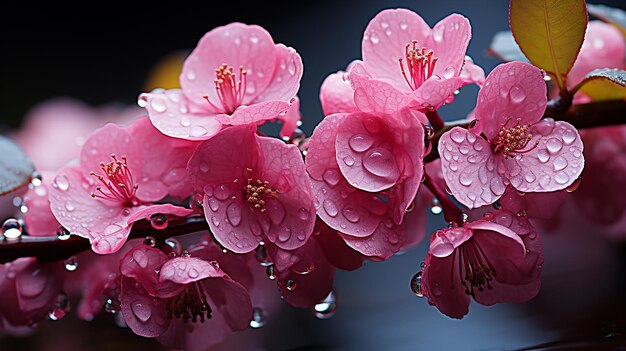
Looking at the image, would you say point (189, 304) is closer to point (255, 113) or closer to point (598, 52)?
point (255, 113)

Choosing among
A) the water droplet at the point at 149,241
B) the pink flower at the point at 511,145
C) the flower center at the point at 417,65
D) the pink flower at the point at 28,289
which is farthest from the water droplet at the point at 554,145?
the pink flower at the point at 28,289

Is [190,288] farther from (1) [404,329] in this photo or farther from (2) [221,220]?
(1) [404,329]

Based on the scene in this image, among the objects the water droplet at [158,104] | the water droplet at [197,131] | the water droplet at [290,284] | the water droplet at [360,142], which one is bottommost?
the water droplet at [290,284]

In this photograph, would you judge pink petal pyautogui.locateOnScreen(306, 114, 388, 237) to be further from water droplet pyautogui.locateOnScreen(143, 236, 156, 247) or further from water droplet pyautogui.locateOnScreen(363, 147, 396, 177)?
water droplet pyautogui.locateOnScreen(143, 236, 156, 247)

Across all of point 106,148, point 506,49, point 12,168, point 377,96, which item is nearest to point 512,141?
point 377,96

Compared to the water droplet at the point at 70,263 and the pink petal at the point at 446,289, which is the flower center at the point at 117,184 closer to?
the water droplet at the point at 70,263

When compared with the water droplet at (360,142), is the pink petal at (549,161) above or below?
below

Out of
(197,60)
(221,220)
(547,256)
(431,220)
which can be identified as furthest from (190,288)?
(547,256)
